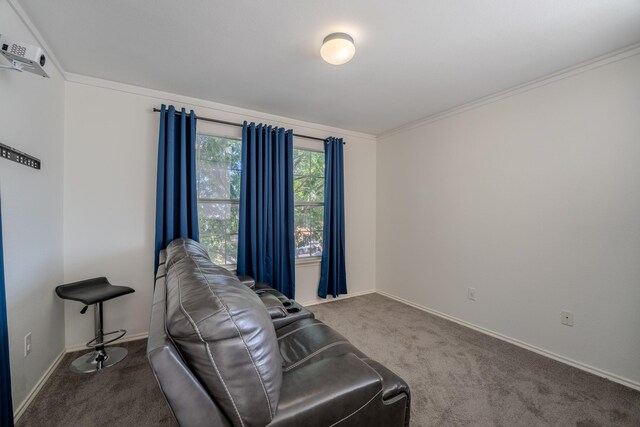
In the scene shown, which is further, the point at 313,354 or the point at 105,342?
the point at 105,342

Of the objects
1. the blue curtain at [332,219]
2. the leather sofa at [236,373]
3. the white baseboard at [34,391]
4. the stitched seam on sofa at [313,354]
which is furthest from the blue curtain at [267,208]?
the leather sofa at [236,373]

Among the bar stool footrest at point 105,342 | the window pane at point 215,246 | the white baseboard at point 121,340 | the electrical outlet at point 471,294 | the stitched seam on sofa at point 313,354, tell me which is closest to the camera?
the stitched seam on sofa at point 313,354

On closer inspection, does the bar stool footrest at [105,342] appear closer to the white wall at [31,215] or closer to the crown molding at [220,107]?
the white wall at [31,215]

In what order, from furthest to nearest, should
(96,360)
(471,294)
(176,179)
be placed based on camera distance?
(471,294) → (176,179) → (96,360)

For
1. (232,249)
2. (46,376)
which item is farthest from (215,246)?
(46,376)

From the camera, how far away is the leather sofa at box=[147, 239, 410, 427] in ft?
2.60

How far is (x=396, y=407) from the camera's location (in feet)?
3.87

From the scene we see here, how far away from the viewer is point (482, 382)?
2018mm

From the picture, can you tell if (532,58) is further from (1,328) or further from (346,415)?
(1,328)

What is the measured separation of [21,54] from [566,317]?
4072mm

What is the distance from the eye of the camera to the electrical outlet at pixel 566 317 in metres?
2.28

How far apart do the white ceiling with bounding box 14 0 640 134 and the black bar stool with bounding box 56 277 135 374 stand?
182 cm

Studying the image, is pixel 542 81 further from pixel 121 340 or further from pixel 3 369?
pixel 121 340

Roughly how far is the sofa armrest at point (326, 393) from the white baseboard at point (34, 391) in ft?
6.08
